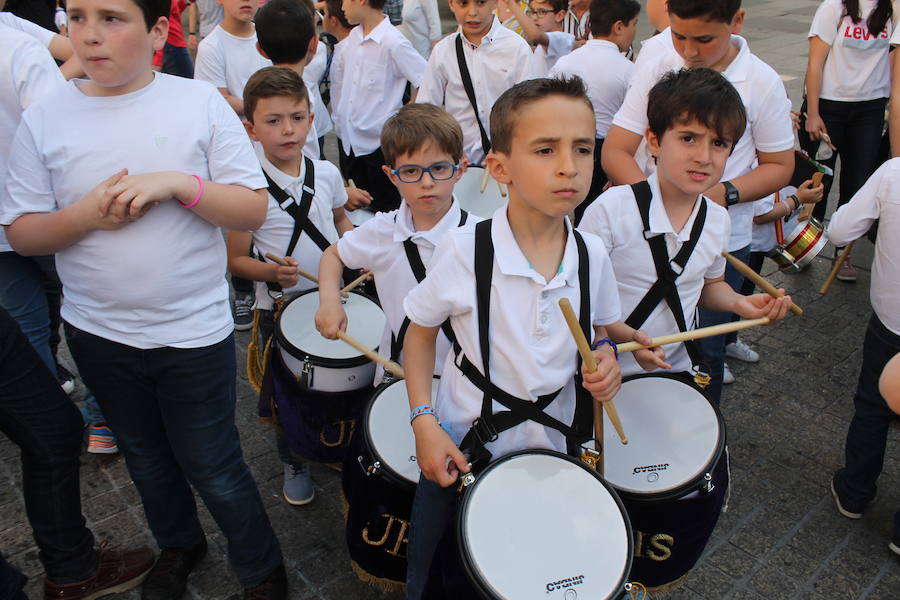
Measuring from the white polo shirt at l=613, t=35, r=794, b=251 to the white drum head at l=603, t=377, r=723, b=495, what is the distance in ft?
2.90

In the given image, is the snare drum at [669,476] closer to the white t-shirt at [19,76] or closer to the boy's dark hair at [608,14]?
the white t-shirt at [19,76]

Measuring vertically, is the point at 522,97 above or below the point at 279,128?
above

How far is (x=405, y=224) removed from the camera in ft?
7.97

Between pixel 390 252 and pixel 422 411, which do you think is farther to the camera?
pixel 390 252

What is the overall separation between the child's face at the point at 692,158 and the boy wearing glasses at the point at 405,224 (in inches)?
26.4

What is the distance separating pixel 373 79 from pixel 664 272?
2.84m

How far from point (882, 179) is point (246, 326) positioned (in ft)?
10.9

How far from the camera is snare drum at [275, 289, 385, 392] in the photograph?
97.5 inches

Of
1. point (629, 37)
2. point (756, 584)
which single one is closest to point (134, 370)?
point (756, 584)

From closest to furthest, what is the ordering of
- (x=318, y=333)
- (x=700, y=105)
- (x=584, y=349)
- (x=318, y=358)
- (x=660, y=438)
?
(x=584, y=349), (x=660, y=438), (x=700, y=105), (x=318, y=358), (x=318, y=333)

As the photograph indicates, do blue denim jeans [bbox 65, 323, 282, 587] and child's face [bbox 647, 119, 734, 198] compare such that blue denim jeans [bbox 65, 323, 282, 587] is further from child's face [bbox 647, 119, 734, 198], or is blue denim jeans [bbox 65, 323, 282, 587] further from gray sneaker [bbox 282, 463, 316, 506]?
child's face [bbox 647, 119, 734, 198]

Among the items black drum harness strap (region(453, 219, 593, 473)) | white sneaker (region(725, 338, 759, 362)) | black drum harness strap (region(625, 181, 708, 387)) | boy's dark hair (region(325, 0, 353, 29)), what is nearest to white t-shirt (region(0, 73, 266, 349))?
black drum harness strap (region(453, 219, 593, 473))

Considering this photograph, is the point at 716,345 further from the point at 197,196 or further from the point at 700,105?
the point at 197,196

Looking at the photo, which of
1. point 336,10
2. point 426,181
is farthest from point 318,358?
point 336,10
